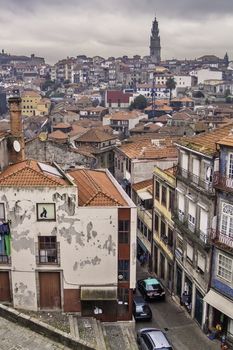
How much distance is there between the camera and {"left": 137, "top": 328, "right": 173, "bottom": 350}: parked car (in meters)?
25.1

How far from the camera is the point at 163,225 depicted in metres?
37.8

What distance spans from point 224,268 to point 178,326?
6.44 metres

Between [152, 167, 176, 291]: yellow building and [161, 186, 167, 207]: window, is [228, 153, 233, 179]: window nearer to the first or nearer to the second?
[152, 167, 176, 291]: yellow building

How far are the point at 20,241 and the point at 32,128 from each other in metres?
96.0

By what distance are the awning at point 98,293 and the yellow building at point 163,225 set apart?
8.84m

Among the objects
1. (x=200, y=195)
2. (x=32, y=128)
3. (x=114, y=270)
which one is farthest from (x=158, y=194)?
(x=32, y=128)

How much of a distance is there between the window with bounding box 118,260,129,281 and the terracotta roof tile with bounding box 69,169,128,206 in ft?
12.5

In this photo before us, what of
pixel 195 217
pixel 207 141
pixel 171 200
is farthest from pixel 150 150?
pixel 195 217

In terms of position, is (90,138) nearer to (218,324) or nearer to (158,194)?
(158,194)

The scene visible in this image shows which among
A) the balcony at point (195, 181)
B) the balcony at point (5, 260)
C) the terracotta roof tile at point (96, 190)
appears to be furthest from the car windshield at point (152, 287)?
the balcony at point (5, 260)

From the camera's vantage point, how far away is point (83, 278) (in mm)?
28078

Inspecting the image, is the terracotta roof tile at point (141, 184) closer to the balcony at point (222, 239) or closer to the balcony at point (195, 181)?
the balcony at point (195, 181)

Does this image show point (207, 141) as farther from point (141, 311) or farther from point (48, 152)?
point (48, 152)

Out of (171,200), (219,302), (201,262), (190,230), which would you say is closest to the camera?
(219,302)
